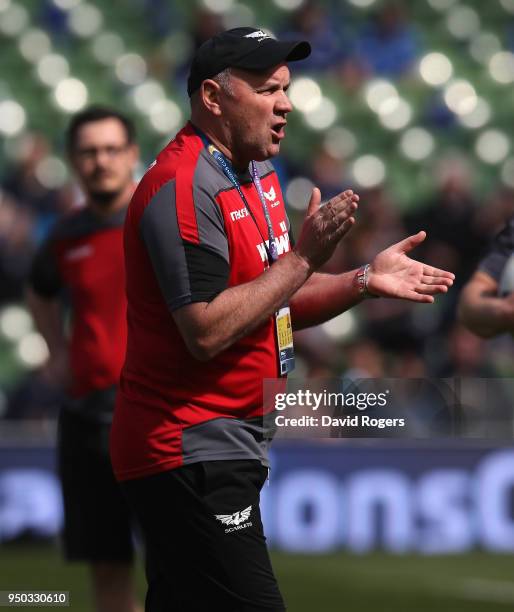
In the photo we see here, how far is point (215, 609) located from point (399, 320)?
24.0 feet

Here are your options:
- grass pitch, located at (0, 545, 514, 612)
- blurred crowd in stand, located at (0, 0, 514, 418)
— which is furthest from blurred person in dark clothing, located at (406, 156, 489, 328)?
grass pitch, located at (0, 545, 514, 612)

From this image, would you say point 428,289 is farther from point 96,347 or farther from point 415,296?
point 96,347

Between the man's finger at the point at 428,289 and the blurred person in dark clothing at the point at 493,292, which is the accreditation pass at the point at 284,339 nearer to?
the man's finger at the point at 428,289

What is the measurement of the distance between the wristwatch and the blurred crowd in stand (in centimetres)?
600

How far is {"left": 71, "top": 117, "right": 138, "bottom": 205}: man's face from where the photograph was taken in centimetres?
539

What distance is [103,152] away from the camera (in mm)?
5371

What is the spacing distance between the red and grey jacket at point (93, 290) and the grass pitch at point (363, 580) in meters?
2.19

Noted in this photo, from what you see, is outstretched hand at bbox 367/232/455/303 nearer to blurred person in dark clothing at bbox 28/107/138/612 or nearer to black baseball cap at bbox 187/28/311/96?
black baseball cap at bbox 187/28/311/96

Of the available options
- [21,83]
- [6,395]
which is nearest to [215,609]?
[6,395]

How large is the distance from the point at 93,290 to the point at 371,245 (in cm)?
578

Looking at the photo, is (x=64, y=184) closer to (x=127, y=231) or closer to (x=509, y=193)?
(x=509, y=193)

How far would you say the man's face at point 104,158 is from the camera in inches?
212

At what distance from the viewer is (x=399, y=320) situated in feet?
35.0

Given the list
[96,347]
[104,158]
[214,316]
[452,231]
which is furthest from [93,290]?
[452,231]
